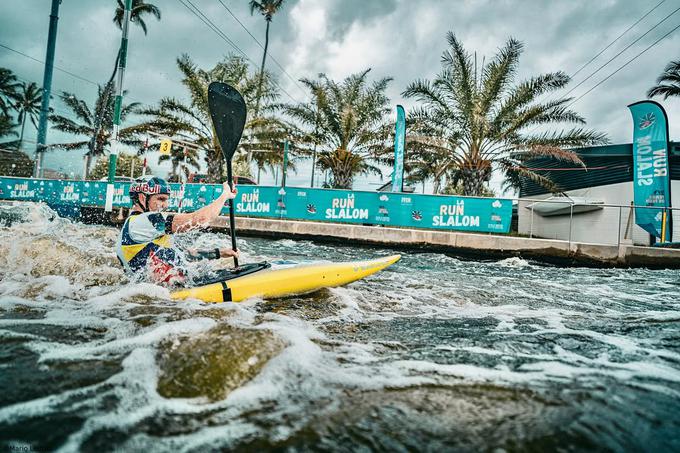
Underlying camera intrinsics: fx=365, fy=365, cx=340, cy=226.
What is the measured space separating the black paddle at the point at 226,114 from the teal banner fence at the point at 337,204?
19.5ft

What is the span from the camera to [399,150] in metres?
13.9

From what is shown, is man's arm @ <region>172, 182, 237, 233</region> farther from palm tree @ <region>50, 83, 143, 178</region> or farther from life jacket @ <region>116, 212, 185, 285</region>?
palm tree @ <region>50, 83, 143, 178</region>

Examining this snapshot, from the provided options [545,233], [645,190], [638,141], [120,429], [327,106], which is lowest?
[120,429]

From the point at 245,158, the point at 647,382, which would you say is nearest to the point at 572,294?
the point at 647,382

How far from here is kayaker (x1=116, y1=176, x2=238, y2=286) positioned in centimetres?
369

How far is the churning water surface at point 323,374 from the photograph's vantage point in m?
1.57

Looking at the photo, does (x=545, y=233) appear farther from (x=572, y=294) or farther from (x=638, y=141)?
(x=572, y=294)

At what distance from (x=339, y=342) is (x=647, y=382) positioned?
1964mm

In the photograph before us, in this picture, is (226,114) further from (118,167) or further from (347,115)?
(118,167)

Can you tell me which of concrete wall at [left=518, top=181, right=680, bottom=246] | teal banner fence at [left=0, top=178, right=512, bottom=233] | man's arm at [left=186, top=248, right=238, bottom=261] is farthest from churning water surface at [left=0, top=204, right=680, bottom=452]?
concrete wall at [left=518, top=181, right=680, bottom=246]

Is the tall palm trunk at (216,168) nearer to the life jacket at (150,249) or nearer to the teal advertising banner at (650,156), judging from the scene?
the life jacket at (150,249)

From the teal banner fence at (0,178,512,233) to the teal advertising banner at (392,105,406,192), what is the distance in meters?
2.85

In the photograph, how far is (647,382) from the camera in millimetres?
2168

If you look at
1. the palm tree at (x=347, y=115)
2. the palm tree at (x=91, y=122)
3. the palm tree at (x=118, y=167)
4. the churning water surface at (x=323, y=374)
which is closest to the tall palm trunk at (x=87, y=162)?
the palm tree at (x=91, y=122)
